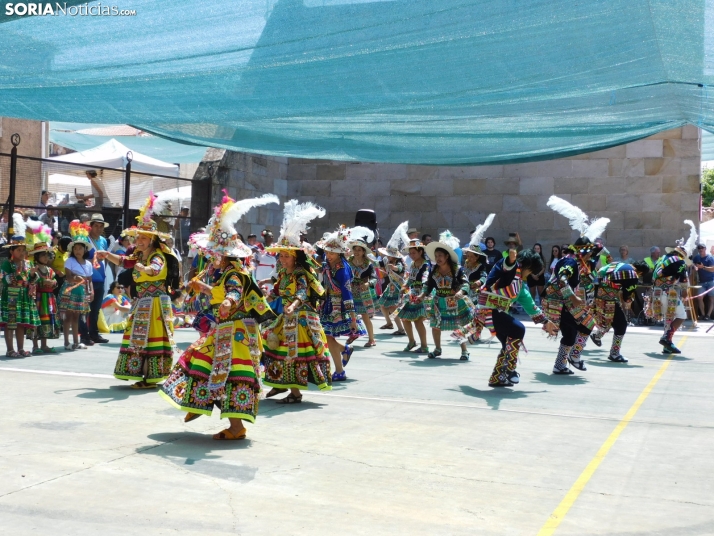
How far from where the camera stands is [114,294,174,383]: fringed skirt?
31.3ft

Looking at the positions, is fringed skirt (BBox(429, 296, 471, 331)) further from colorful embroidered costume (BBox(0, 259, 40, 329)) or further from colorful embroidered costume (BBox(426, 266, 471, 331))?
colorful embroidered costume (BBox(0, 259, 40, 329))

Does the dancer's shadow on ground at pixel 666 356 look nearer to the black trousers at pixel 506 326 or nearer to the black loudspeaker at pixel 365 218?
the black trousers at pixel 506 326

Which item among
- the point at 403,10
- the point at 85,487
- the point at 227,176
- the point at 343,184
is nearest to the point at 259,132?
the point at 403,10

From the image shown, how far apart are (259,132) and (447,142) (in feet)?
6.69

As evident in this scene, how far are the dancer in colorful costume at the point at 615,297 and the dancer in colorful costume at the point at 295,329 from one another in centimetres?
550

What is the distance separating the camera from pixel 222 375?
7.08m

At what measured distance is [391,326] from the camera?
17641mm

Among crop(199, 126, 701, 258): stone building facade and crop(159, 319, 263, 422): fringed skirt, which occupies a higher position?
crop(199, 126, 701, 258): stone building facade

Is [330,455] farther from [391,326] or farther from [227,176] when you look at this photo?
[227,176]

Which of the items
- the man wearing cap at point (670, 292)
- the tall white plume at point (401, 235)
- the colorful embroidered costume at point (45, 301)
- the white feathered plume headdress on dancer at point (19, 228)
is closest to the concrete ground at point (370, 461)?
the colorful embroidered costume at point (45, 301)

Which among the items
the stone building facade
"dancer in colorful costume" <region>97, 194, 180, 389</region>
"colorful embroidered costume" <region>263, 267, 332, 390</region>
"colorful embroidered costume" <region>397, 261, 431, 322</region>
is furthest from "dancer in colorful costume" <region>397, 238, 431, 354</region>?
the stone building facade

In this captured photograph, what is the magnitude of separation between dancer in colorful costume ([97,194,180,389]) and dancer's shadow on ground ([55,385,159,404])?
0.13m

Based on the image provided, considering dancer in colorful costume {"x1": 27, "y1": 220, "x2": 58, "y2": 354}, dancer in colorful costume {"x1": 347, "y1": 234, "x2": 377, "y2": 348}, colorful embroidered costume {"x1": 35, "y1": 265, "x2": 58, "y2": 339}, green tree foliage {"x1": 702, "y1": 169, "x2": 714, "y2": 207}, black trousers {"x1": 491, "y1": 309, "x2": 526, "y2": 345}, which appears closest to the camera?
black trousers {"x1": 491, "y1": 309, "x2": 526, "y2": 345}

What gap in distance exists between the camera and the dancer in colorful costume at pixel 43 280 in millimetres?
12156
